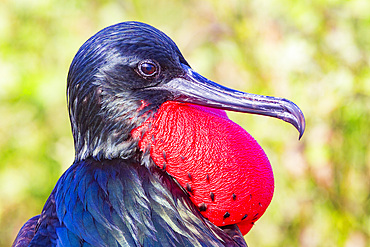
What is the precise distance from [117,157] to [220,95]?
0.37 m

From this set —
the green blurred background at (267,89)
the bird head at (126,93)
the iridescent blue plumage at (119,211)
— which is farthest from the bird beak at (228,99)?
the green blurred background at (267,89)

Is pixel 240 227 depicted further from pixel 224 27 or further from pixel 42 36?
pixel 42 36

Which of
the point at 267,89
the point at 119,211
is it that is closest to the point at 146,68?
the point at 119,211

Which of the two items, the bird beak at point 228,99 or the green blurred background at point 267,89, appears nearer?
the bird beak at point 228,99

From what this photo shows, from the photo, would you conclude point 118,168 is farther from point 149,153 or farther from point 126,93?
point 126,93

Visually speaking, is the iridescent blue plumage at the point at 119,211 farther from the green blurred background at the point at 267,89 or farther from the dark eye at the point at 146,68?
the green blurred background at the point at 267,89

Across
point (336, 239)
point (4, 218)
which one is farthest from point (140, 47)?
point (4, 218)

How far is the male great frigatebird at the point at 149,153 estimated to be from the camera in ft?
5.04

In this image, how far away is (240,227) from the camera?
1.74 metres

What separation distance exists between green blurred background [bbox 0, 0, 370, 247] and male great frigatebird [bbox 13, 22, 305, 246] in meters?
2.29

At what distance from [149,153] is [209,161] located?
0.19m

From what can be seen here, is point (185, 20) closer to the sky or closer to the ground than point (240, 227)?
closer to the sky

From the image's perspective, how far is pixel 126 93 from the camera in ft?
5.14

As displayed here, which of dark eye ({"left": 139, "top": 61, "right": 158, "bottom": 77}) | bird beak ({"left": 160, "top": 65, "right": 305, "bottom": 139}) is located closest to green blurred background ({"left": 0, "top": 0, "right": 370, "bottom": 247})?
bird beak ({"left": 160, "top": 65, "right": 305, "bottom": 139})
